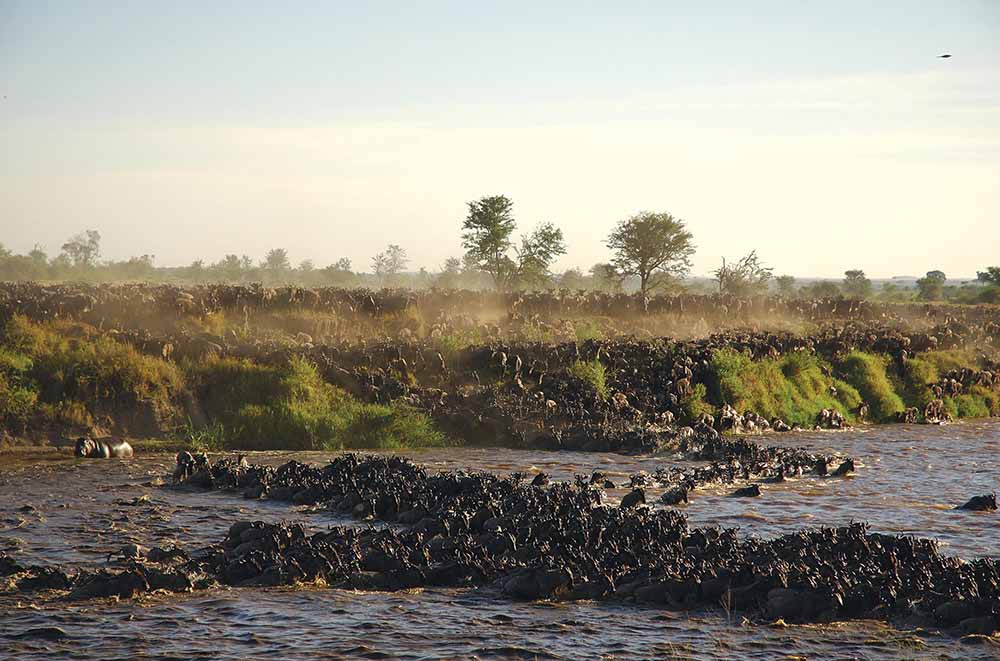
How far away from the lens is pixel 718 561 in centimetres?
1338

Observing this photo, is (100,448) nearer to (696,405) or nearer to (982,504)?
(696,405)

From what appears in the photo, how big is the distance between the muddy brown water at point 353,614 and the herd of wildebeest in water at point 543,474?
436 mm

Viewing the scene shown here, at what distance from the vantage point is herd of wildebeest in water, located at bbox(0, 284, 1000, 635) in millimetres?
12859

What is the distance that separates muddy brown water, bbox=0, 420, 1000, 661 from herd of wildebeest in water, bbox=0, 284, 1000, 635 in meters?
0.44

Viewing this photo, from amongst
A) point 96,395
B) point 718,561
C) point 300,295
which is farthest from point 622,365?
point 718,561

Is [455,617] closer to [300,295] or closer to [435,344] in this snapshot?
[435,344]

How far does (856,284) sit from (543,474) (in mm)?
96175

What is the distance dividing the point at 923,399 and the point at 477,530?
24.4m

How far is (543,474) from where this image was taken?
66.1 feet

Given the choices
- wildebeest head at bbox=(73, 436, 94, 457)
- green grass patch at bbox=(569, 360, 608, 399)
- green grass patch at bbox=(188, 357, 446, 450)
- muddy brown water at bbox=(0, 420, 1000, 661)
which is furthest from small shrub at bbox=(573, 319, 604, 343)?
muddy brown water at bbox=(0, 420, 1000, 661)

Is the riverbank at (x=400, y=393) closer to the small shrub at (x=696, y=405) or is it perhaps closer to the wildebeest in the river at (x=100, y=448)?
the small shrub at (x=696, y=405)

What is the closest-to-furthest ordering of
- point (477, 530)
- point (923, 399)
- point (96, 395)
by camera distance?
point (477, 530) → point (96, 395) → point (923, 399)

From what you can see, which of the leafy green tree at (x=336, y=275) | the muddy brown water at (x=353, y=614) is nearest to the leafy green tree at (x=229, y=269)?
the leafy green tree at (x=336, y=275)

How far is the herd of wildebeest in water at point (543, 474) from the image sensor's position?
1286 centimetres
